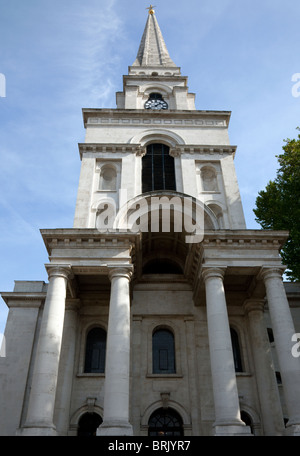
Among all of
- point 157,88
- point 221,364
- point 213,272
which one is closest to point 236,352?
point 221,364

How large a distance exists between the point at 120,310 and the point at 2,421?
31.1ft

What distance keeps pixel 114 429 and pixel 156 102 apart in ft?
86.4

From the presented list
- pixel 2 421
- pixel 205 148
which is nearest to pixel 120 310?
pixel 2 421

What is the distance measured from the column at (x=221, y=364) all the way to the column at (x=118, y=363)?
12.8ft

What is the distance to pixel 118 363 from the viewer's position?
16.8m

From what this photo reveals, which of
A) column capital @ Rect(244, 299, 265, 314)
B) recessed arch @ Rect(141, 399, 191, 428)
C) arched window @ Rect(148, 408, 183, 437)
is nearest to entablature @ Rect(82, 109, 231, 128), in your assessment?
column capital @ Rect(244, 299, 265, 314)

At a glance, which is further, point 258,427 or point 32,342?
point 32,342

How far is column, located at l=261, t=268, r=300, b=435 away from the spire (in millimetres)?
27097

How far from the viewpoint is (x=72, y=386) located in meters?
20.6

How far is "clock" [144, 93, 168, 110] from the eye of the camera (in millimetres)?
32688

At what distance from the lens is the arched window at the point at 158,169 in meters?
25.6
